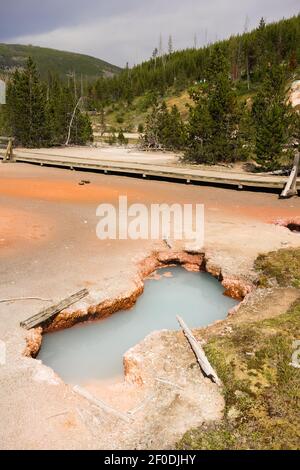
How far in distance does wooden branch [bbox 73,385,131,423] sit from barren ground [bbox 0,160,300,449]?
48mm

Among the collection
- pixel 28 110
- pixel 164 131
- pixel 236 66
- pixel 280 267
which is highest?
pixel 236 66

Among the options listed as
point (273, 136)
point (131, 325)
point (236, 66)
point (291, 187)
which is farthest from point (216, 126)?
point (236, 66)

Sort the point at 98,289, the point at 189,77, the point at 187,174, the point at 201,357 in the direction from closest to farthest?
the point at 201,357
the point at 98,289
the point at 187,174
the point at 189,77

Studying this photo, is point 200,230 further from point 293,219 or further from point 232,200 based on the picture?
point 232,200

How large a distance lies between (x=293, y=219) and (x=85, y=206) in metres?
7.70

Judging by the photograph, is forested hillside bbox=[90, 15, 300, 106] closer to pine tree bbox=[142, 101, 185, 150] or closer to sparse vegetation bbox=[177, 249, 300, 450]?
pine tree bbox=[142, 101, 185, 150]

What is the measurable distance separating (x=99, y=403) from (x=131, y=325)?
2.61m

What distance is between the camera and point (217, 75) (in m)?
26.8

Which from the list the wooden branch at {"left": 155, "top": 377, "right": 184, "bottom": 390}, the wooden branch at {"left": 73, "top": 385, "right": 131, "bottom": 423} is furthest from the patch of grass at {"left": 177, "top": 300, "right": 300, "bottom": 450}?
the wooden branch at {"left": 73, "top": 385, "right": 131, "bottom": 423}

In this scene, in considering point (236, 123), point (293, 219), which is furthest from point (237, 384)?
point (236, 123)

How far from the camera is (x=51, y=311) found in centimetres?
697

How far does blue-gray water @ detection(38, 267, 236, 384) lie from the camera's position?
6203mm

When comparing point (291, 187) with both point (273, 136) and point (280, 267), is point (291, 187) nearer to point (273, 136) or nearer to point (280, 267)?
point (273, 136)

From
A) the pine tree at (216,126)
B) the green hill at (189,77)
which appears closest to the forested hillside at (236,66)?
the green hill at (189,77)
